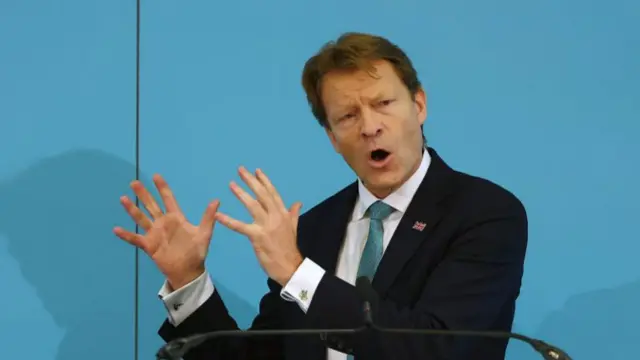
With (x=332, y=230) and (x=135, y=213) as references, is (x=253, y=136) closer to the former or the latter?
(x=332, y=230)

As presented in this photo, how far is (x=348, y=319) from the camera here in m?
1.39

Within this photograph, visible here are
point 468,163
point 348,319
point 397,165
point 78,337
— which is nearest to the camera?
point 348,319

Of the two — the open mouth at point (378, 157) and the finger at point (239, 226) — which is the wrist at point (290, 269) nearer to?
the finger at point (239, 226)

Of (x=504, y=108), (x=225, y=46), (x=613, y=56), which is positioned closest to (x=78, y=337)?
(x=225, y=46)

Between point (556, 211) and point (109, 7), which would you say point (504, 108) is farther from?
point (109, 7)

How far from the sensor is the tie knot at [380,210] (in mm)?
1681

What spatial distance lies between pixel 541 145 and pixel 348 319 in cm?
90

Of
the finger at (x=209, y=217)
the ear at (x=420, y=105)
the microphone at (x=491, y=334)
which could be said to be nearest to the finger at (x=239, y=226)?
the finger at (x=209, y=217)

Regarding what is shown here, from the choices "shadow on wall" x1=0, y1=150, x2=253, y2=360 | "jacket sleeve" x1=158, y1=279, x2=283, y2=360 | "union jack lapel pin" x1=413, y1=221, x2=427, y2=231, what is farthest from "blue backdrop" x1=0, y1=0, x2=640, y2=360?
"union jack lapel pin" x1=413, y1=221, x2=427, y2=231

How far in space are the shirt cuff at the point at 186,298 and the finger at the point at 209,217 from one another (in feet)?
0.34

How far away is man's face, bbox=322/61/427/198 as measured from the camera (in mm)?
1637

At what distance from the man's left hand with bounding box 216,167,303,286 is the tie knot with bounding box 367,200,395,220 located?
295mm

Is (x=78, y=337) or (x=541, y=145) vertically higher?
(x=541, y=145)

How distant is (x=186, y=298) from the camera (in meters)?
1.67
